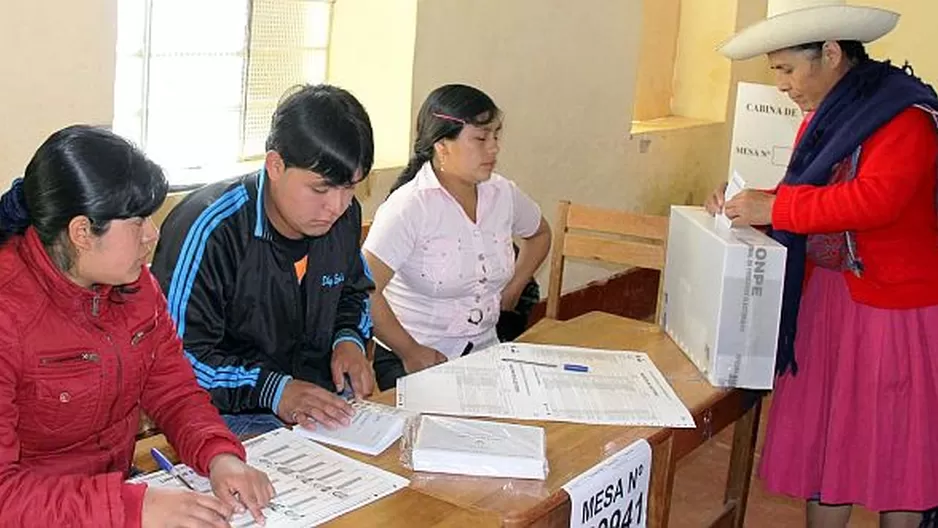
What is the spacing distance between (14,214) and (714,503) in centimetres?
259

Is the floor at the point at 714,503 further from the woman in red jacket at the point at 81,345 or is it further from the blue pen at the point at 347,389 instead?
the woman in red jacket at the point at 81,345

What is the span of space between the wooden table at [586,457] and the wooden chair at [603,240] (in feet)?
1.24

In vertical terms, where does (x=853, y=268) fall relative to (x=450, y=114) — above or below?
below

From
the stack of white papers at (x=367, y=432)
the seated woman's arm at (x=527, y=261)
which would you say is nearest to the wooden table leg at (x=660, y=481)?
the stack of white papers at (x=367, y=432)

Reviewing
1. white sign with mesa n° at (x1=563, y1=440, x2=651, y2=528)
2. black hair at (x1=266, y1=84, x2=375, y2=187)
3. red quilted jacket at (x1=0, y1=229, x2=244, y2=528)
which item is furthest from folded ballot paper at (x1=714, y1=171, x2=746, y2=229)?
red quilted jacket at (x1=0, y1=229, x2=244, y2=528)

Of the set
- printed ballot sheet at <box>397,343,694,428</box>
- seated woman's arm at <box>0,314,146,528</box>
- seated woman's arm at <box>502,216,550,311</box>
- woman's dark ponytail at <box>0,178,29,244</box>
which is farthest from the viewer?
seated woman's arm at <box>502,216,550,311</box>

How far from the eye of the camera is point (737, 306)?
2.43 metres

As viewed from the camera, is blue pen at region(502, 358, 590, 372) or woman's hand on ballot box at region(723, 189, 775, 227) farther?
woman's hand on ballot box at region(723, 189, 775, 227)

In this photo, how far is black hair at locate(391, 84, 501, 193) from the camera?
2.90 metres

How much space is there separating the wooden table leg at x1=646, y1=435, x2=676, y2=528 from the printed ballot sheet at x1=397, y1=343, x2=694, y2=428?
0.05m

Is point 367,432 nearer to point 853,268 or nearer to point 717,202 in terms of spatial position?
point 717,202

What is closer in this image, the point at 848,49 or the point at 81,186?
the point at 81,186

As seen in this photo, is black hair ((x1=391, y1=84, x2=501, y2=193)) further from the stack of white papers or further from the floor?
the floor

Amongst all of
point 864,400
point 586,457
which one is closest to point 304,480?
point 586,457
